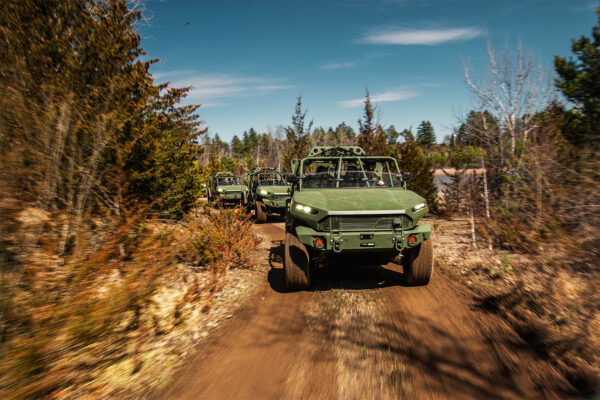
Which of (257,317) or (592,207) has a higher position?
(592,207)

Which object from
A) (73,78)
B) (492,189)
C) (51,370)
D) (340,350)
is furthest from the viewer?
(492,189)

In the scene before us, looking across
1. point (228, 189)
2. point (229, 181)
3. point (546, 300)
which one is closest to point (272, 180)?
point (228, 189)

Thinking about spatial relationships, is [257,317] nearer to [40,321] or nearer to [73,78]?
[40,321]

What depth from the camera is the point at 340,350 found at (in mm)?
2900

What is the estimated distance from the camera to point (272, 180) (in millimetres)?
12883

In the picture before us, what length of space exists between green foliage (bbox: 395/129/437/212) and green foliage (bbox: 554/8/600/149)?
515 centimetres

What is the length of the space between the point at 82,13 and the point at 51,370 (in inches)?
164

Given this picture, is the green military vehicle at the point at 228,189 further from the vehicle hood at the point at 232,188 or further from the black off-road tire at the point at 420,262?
the black off-road tire at the point at 420,262

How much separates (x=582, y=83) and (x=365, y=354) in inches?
351

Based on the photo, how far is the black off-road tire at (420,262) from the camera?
4.35 m

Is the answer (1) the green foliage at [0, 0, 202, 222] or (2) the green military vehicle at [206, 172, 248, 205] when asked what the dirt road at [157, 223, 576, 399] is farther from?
(2) the green military vehicle at [206, 172, 248, 205]

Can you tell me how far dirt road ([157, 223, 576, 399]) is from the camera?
2.35 metres

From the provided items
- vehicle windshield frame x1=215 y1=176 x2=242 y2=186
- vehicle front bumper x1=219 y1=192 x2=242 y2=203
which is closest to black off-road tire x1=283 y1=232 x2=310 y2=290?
vehicle front bumper x1=219 y1=192 x2=242 y2=203

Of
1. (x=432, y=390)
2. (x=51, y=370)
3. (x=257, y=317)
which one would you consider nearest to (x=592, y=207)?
(x=432, y=390)
